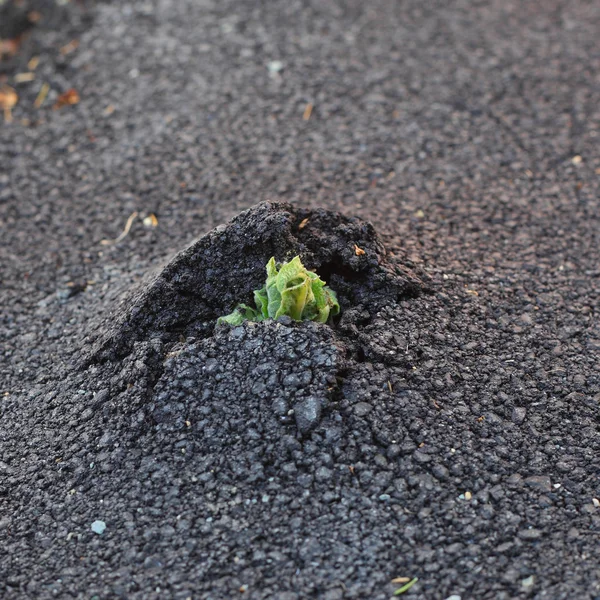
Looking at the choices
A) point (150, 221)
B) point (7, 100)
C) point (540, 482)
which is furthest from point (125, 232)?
point (540, 482)

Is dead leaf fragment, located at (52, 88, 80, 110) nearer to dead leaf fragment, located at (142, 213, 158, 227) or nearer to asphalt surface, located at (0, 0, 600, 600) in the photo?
asphalt surface, located at (0, 0, 600, 600)

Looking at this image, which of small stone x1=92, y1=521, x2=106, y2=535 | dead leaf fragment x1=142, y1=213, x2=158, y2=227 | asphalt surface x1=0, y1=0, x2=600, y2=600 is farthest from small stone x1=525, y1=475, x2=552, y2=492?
dead leaf fragment x1=142, y1=213, x2=158, y2=227

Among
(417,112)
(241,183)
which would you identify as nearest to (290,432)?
(241,183)

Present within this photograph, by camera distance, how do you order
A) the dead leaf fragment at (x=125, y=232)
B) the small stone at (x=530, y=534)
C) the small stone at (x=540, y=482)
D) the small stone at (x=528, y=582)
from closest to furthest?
the small stone at (x=528, y=582)
the small stone at (x=530, y=534)
the small stone at (x=540, y=482)
the dead leaf fragment at (x=125, y=232)

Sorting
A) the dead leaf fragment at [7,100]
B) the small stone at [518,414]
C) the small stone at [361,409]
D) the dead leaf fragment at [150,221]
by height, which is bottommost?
the small stone at [518,414]

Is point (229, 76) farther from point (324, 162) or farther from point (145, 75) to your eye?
point (324, 162)

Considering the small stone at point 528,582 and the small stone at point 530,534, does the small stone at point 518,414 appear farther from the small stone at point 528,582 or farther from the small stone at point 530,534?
the small stone at point 528,582

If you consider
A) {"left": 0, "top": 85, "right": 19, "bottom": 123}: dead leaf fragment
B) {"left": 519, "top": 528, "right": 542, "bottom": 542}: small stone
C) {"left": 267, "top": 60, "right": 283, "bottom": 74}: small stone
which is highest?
{"left": 0, "top": 85, "right": 19, "bottom": 123}: dead leaf fragment

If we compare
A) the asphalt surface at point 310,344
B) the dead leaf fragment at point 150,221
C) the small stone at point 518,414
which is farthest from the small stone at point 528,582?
the dead leaf fragment at point 150,221
